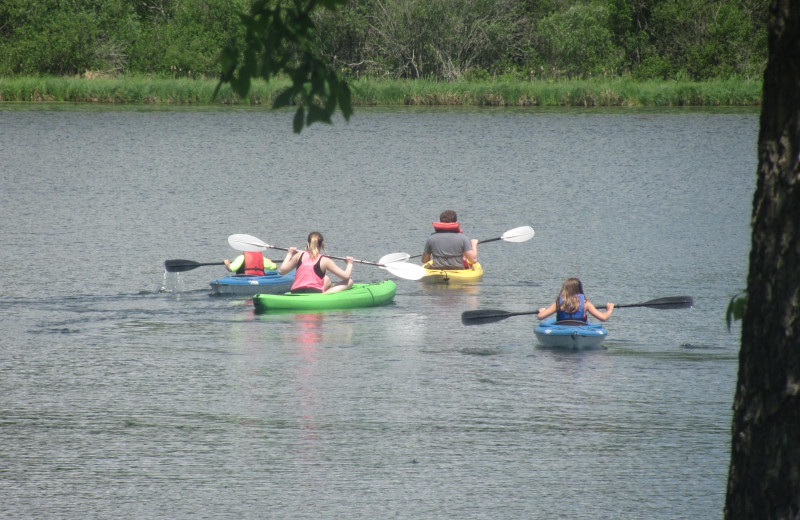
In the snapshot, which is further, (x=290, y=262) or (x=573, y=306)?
(x=290, y=262)

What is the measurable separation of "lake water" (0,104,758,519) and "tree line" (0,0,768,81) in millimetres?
23957

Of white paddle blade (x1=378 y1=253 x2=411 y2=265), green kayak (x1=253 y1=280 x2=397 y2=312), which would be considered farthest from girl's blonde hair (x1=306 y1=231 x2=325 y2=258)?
white paddle blade (x1=378 y1=253 x2=411 y2=265)

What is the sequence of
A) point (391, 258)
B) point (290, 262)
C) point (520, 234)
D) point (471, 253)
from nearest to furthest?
point (290, 262) < point (391, 258) < point (471, 253) < point (520, 234)

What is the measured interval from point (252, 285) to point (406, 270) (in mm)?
1773

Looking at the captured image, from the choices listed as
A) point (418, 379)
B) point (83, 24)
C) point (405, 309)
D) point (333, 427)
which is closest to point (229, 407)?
point (333, 427)

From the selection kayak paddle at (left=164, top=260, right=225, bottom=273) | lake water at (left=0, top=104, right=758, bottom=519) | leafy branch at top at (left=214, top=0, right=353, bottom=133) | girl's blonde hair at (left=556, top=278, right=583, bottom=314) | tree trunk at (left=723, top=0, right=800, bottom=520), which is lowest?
lake water at (left=0, top=104, right=758, bottom=519)

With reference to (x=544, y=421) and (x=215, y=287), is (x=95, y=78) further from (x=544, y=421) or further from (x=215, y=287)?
(x=544, y=421)

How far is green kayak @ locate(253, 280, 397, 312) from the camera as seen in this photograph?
12227mm

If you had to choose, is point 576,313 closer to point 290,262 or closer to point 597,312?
point 597,312

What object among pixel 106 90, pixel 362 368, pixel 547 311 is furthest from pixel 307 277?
pixel 106 90

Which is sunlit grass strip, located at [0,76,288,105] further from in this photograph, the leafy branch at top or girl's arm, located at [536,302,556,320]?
the leafy branch at top

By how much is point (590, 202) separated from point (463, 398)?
627 inches

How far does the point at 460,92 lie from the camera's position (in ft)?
148

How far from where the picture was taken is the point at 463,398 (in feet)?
29.1
